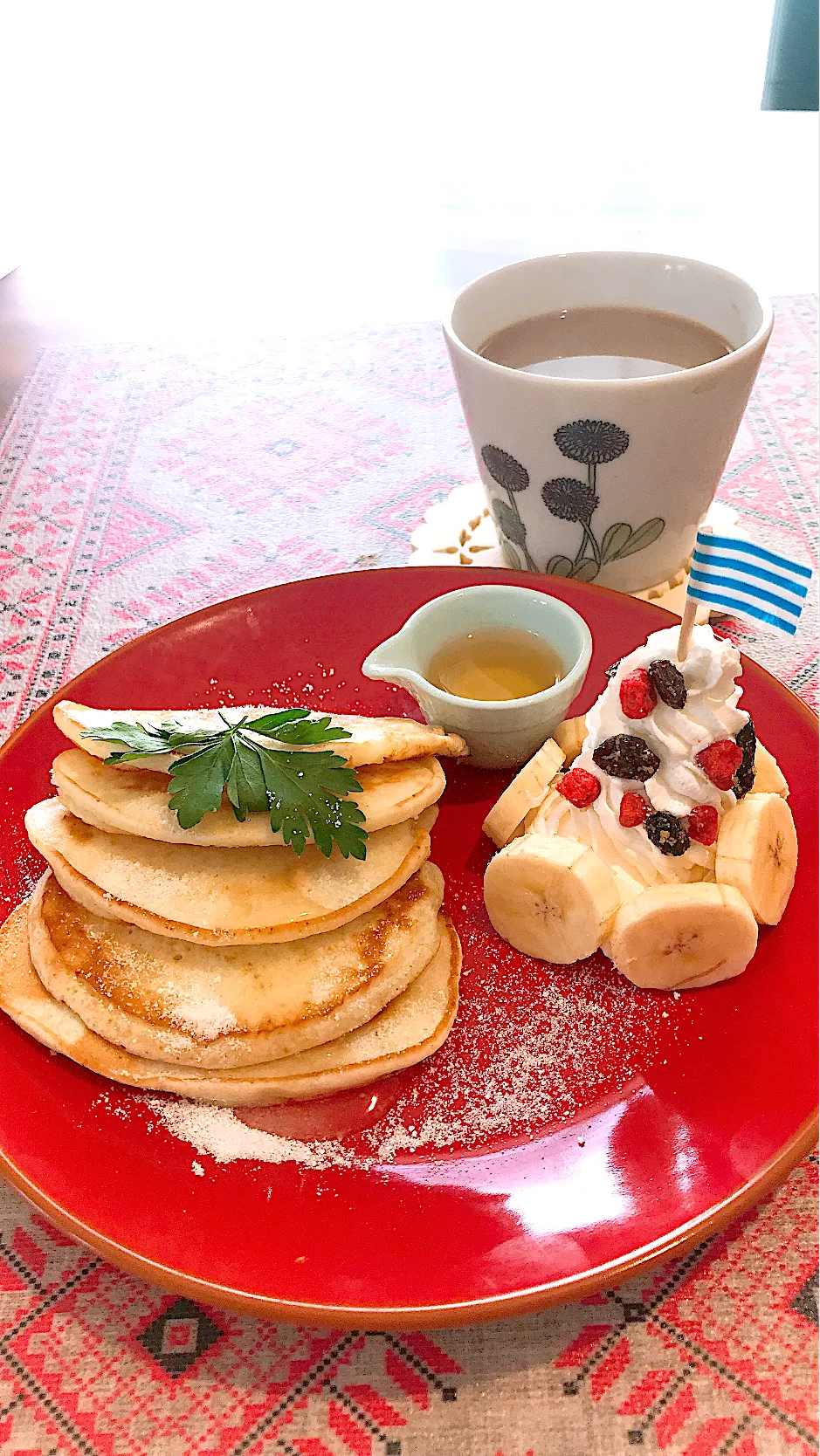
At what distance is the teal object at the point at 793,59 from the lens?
11.5 feet

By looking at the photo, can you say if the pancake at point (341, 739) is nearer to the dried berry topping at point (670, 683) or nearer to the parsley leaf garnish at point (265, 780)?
the parsley leaf garnish at point (265, 780)

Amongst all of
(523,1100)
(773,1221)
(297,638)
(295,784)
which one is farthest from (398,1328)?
(297,638)

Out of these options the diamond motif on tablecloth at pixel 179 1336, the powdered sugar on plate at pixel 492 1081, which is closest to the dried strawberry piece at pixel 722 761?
the powdered sugar on plate at pixel 492 1081

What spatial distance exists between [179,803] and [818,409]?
1.59 metres

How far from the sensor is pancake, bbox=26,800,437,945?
1014 millimetres

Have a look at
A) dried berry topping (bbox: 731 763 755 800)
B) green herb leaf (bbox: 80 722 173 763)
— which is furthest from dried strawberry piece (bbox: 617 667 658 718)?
green herb leaf (bbox: 80 722 173 763)

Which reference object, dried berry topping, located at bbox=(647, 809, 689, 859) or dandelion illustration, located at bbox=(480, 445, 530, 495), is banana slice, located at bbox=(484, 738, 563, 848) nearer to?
dried berry topping, located at bbox=(647, 809, 689, 859)

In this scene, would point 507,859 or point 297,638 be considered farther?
point 297,638

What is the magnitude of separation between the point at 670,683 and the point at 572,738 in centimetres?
21

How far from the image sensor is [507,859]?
1.12 metres

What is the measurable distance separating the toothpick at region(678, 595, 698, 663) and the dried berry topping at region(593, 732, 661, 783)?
100 millimetres

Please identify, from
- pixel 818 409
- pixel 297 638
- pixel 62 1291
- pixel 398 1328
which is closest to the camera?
pixel 398 1328

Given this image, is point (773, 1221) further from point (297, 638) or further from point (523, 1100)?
point (297, 638)

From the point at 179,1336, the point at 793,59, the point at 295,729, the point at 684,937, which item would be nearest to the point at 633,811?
the point at 684,937
